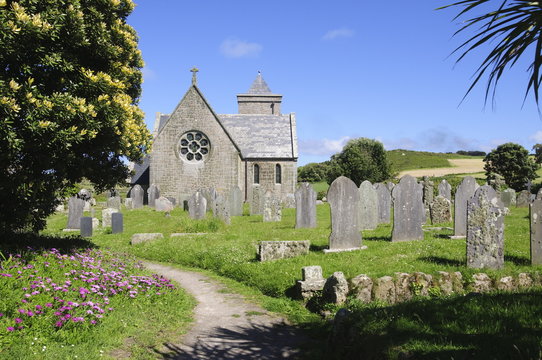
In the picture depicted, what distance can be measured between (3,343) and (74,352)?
87cm

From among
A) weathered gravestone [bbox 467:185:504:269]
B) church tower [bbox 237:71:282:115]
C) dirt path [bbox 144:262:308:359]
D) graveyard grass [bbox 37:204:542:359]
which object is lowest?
dirt path [bbox 144:262:308:359]

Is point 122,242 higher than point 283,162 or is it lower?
lower

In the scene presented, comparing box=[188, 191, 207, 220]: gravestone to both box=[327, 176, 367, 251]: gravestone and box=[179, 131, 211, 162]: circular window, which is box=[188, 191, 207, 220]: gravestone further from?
box=[179, 131, 211, 162]: circular window

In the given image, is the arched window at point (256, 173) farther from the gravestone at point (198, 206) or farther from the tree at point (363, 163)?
the gravestone at point (198, 206)

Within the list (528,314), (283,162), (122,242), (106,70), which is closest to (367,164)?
Answer: (283,162)

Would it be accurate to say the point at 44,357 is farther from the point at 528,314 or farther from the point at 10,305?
the point at 528,314

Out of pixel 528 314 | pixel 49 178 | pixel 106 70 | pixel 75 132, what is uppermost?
pixel 106 70

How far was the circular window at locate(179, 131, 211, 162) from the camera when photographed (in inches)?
1409

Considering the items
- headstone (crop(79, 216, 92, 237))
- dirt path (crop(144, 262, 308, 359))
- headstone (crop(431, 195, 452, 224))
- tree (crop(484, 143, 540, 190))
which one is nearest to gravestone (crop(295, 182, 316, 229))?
headstone (crop(431, 195, 452, 224))

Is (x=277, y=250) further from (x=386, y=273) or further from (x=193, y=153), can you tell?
(x=193, y=153)

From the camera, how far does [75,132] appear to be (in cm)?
891

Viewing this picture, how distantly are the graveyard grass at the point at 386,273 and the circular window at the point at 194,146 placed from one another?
14581 mm

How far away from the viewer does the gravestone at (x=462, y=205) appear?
43.7 ft

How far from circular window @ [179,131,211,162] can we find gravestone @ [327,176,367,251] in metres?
24.8
